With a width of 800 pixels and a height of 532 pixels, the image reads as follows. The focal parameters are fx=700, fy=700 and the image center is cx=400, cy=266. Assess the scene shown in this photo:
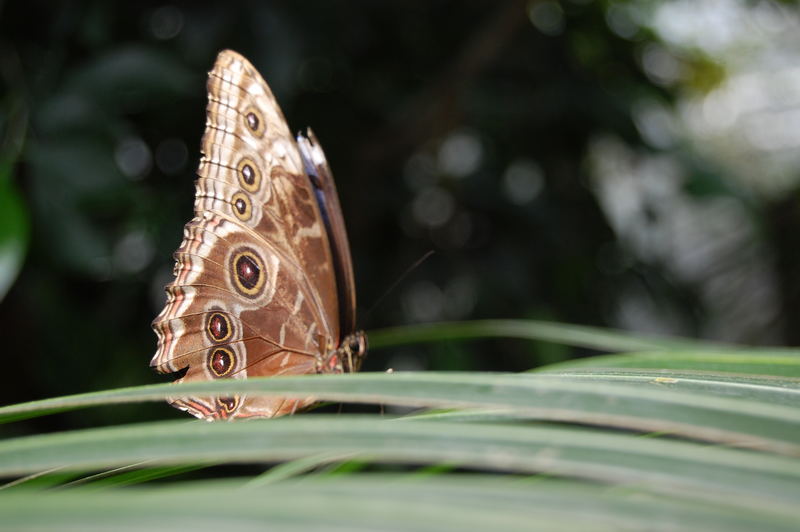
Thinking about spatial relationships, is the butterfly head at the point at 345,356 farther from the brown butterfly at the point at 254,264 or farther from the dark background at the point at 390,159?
the dark background at the point at 390,159

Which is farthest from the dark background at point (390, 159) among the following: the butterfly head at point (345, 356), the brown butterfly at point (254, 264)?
the butterfly head at point (345, 356)

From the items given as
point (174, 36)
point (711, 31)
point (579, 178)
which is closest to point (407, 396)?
point (174, 36)

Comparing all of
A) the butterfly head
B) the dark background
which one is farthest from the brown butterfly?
A: the dark background

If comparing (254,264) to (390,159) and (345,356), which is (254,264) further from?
(390,159)

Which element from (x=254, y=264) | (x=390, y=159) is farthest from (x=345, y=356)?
(x=390, y=159)

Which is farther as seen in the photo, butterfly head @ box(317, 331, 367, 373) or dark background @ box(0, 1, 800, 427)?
dark background @ box(0, 1, 800, 427)

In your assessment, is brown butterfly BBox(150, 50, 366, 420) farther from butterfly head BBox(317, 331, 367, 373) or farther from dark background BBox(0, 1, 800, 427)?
dark background BBox(0, 1, 800, 427)
